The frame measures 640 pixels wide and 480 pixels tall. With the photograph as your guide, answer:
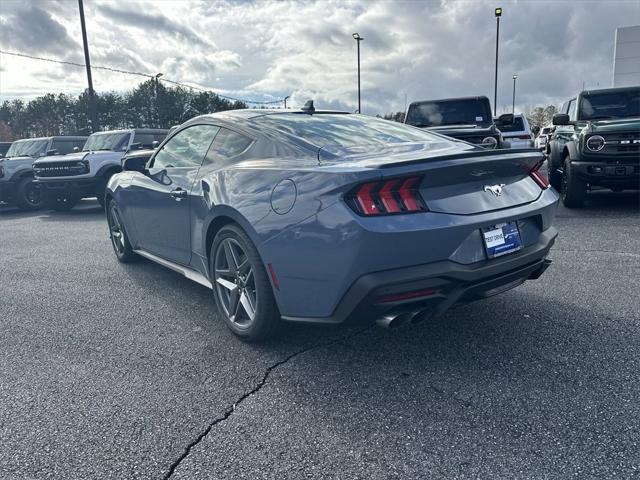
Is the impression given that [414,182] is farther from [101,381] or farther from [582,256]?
[582,256]

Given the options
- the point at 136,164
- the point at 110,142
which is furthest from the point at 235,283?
the point at 110,142

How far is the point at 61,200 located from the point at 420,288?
36.6 ft

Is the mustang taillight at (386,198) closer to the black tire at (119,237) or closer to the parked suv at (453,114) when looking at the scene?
the black tire at (119,237)

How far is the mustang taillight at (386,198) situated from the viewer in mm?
2502

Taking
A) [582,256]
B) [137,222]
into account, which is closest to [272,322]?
[137,222]

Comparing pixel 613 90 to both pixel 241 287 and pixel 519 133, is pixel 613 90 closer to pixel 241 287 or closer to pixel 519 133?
pixel 519 133

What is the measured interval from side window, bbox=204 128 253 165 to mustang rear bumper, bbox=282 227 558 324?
4.38 ft

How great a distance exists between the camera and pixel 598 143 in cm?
725

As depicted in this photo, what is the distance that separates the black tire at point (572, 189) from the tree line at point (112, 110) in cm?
4989

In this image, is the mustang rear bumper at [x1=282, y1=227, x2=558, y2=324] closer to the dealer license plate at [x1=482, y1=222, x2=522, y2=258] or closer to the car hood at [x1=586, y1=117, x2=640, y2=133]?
the dealer license plate at [x1=482, y1=222, x2=522, y2=258]

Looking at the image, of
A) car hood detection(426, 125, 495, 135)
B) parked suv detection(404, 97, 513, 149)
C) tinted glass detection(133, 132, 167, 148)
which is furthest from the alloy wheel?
tinted glass detection(133, 132, 167, 148)

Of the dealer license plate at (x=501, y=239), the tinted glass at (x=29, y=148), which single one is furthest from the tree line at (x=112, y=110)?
the dealer license plate at (x=501, y=239)

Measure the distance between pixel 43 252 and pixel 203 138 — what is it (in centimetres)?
414

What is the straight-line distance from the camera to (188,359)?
319 cm
